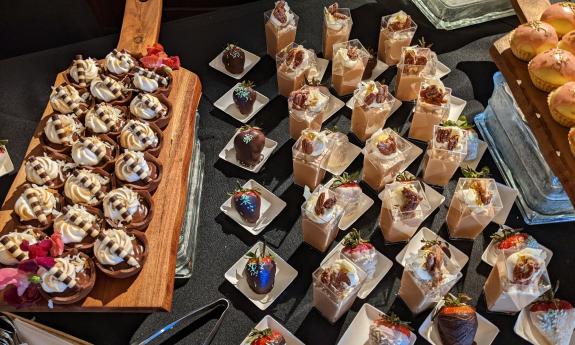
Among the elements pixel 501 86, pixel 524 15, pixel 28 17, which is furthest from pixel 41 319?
pixel 524 15

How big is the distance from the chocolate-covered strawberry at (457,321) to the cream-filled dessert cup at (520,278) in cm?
19

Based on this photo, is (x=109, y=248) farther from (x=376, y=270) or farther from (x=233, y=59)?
(x=233, y=59)

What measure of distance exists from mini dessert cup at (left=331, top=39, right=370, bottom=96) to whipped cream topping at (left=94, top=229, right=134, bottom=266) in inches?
59.7

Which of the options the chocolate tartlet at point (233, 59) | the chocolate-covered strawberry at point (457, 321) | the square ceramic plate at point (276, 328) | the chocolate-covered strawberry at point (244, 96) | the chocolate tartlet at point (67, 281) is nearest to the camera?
the chocolate tartlet at point (67, 281)

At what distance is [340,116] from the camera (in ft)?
9.91

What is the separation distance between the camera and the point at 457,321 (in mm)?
2096

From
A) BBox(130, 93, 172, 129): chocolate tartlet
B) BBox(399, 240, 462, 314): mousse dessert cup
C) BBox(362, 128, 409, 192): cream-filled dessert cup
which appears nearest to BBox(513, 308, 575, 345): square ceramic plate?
BBox(399, 240, 462, 314): mousse dessert cup

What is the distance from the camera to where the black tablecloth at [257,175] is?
2.33 meters

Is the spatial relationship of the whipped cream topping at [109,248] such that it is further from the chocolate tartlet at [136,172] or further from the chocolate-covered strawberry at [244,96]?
the chocolate-covered strawberry at [244,96]

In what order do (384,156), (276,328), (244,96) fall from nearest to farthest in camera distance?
(276,328) → (384,156) → (244,96)

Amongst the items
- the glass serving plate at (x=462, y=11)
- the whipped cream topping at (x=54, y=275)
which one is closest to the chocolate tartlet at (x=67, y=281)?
the whipped cream topping at (x=54, y=275)

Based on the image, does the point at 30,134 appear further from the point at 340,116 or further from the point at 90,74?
the point at 340,116

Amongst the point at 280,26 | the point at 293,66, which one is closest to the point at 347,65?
the point at 293,66

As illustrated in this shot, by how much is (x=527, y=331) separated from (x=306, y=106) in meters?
1.44
